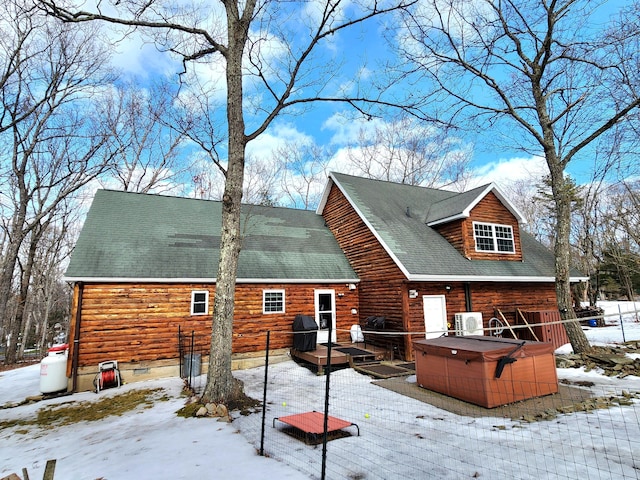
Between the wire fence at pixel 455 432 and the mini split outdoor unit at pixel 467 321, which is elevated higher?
the mini split outdoor unit at pixel 467 321

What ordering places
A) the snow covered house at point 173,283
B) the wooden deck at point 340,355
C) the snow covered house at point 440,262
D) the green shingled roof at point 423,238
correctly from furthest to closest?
the green shingled roof at point 423,238 → the snow covered house at point 440,262 → the wooden deck at point 340,355 → the snow covered house at point 173,283

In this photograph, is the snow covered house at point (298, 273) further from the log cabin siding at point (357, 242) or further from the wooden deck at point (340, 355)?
the wooden deck at point (340, 355)

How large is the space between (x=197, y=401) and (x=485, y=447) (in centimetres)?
542

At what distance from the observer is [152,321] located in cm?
1042

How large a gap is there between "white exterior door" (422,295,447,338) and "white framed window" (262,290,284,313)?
17.3ft

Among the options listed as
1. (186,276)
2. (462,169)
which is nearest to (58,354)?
(186,276)

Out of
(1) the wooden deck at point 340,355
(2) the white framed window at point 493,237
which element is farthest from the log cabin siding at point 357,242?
(2) the white framed window at point 493,237

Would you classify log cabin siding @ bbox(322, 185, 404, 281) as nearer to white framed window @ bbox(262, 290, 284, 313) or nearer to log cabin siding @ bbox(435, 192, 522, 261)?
white framed window @ bbox(262, 290, 284, 313)

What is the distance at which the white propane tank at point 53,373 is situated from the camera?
354 inches

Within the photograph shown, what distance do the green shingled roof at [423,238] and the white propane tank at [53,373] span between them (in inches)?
419

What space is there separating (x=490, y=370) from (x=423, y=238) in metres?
7.87

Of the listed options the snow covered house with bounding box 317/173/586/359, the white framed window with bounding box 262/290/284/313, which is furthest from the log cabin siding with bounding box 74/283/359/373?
the snow covered house with bounding box 317/173/586/359

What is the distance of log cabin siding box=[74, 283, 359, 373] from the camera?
9782 millimetres

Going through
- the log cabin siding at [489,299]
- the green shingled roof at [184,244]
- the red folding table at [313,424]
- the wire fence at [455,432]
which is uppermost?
the green shingled roof at [184,244]
